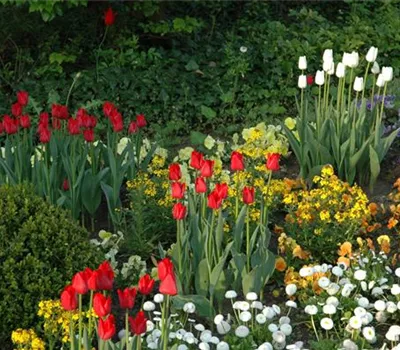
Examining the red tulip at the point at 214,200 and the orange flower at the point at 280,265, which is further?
the orange flower at the point at 280,265

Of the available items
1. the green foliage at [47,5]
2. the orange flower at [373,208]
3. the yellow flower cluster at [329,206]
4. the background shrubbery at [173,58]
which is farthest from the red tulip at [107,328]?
the green foliage at [47,5]

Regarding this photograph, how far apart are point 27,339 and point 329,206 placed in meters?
1.81

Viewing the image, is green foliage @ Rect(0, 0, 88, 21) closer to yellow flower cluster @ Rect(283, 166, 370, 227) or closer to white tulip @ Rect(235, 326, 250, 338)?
yellow flower cluster @ Rect(283, 166, 370, 227)

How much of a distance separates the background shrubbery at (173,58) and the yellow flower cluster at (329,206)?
2.02 m

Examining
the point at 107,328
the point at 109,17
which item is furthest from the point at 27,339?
the point at 109,17

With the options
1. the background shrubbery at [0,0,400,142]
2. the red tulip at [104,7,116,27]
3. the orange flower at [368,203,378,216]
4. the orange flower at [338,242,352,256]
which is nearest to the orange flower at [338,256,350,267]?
the orange flower at [338,242,352,256]

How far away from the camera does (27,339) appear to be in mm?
3695

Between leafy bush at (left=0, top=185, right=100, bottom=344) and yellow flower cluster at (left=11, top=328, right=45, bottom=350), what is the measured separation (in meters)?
0.15

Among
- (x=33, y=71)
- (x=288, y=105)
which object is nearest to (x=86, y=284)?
(x=288, y=105)

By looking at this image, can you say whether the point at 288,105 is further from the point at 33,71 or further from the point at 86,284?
the point at 86,284

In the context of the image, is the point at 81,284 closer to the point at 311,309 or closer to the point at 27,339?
the point at 27,339

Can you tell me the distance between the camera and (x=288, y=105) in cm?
739

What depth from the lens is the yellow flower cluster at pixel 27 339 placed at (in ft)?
12.1

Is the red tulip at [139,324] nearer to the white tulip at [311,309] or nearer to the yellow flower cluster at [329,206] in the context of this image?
the white tulip at [311,309]
